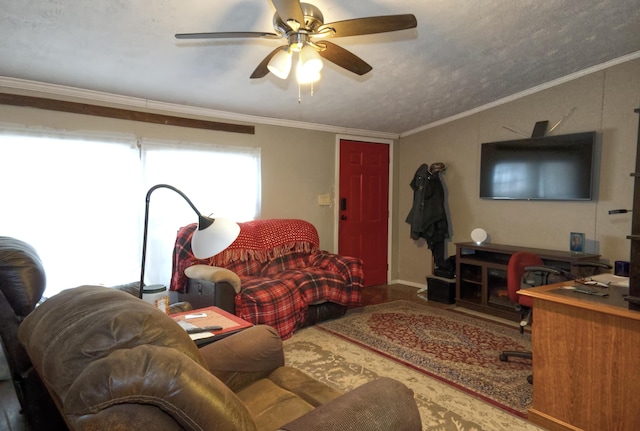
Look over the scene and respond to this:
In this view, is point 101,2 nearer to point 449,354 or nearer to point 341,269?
point 341,269

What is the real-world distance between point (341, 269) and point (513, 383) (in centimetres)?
176

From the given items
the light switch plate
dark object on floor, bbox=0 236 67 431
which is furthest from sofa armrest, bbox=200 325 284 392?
the light switch plate

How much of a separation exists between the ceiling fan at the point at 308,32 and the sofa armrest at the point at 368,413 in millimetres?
1526

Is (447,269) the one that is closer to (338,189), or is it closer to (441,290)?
(441,290)

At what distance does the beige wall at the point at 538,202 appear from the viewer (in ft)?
11.1

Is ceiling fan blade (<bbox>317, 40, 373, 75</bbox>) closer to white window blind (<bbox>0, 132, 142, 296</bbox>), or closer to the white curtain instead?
the white curtain

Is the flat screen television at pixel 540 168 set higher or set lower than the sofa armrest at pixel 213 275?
higher

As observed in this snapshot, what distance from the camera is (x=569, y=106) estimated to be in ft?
12.2

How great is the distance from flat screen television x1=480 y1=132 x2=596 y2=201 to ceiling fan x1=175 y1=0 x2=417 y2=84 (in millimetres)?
2636

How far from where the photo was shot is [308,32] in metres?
1.87

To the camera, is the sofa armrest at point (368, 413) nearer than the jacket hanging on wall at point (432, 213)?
Yes

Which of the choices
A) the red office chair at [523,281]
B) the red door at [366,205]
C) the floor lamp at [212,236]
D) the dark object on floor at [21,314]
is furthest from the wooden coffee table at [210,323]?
the red door at [366,205]

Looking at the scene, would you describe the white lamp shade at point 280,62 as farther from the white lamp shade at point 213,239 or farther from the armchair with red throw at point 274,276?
the armchair with red throw at point 274,276

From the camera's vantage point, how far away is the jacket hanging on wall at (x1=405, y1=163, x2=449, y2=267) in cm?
471
